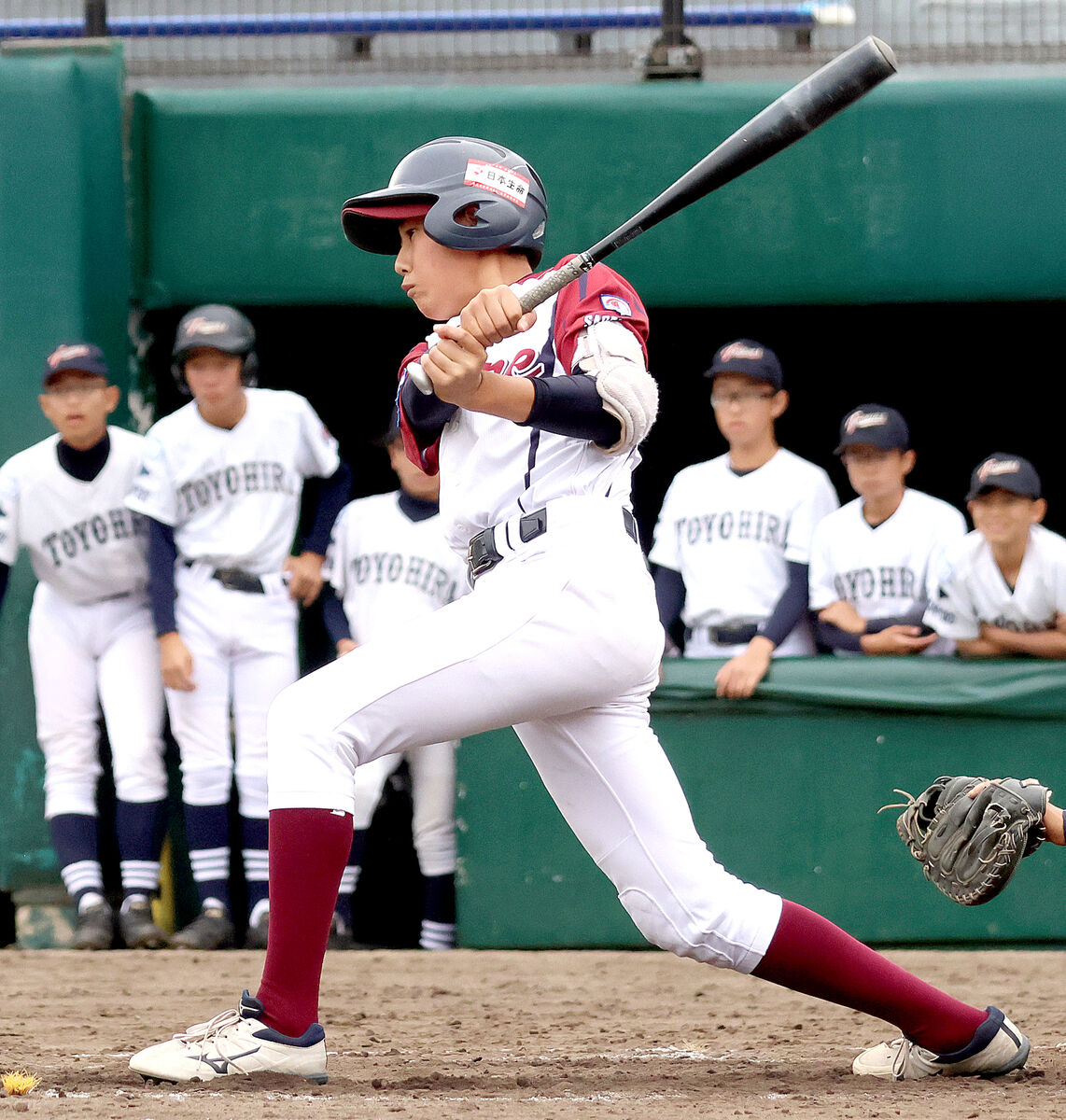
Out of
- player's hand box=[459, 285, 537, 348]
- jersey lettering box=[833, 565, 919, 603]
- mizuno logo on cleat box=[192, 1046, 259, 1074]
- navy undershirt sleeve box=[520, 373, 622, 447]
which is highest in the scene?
player's hand box=[459, 285, 537, 348]

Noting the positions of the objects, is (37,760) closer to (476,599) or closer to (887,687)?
(887,687)

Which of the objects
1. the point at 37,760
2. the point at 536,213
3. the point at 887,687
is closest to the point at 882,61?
the point at 536,213

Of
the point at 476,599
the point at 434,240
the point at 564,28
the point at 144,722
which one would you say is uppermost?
the point at 564,28

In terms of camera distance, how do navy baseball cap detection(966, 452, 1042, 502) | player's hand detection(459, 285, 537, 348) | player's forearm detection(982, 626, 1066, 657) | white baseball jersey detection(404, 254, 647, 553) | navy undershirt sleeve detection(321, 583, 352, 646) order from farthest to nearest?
navy undershirt sleeve detection(321, 583, 352, 646)
player's forearm detection(982, 626, 1066, 657)
navy baseball cap detection(966, 452, 1042, 502)
white baseball jersey detection(404, 254, 647, 553)
player's hand detection(459, 285, 537, 348)

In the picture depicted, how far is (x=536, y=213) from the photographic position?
2.47 meters

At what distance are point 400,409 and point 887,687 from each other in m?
2.35

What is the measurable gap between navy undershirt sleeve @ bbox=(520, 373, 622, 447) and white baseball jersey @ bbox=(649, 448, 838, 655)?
2.38 metres

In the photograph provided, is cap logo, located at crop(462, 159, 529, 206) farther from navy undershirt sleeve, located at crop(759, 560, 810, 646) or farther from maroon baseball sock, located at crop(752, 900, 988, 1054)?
navy undershirt sleeve, located at crop(759, 560, 810, 646)

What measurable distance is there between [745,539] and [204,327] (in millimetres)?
1626

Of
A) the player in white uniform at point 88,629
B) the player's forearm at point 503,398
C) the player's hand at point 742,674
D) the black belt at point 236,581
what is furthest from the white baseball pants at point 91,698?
the player's forearm at point 503,398

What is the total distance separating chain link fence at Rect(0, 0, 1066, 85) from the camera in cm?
510

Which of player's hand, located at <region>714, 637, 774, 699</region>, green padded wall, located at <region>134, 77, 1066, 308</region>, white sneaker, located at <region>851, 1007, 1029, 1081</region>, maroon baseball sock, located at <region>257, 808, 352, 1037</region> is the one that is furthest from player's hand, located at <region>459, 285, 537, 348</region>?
green padded wall, located at <region>134, 77, 1066, 308</region>

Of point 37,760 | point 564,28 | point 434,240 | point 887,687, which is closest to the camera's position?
point 434,240

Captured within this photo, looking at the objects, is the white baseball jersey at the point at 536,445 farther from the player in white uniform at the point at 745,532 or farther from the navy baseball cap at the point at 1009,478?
the player in white uniform at the point at 745,532
